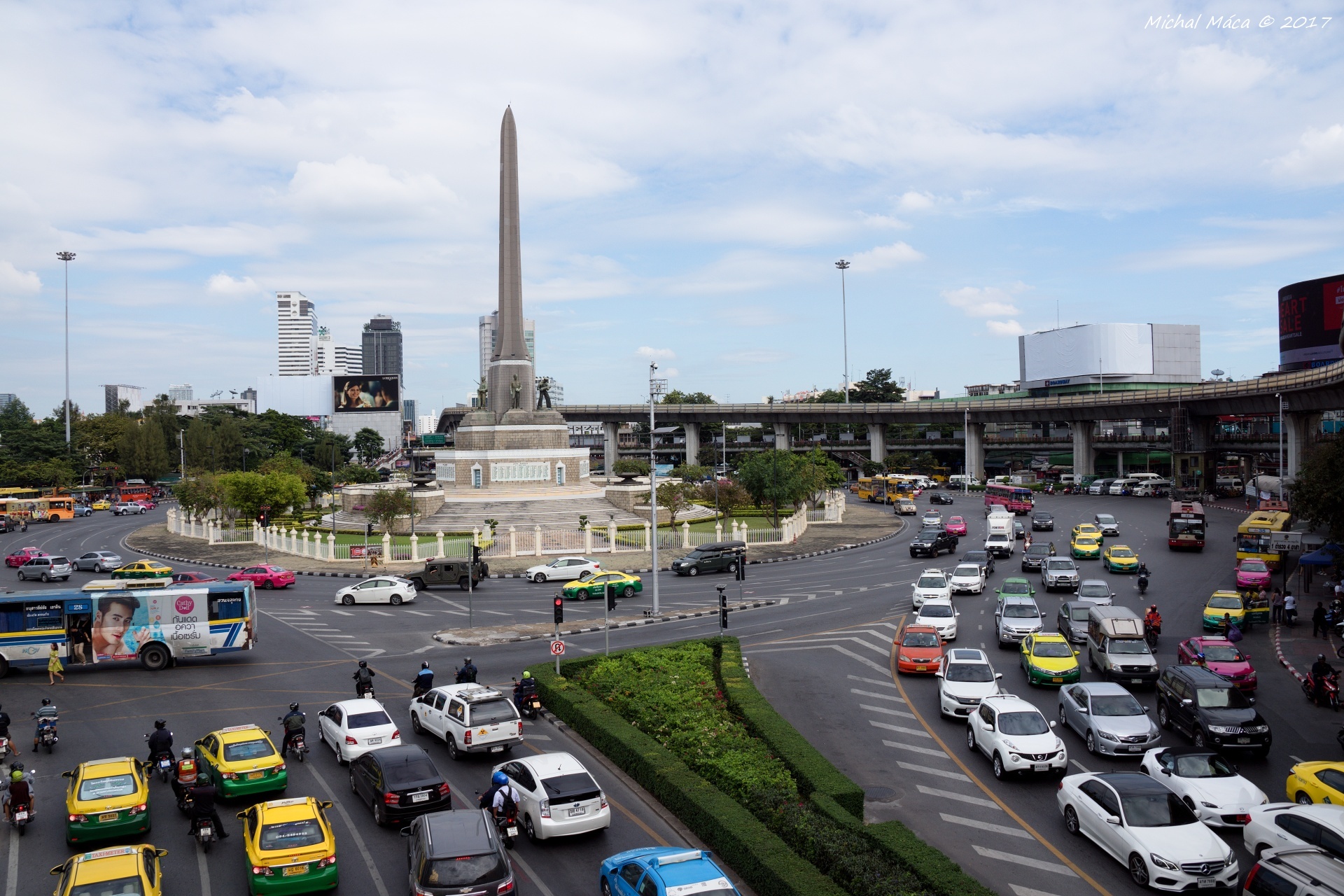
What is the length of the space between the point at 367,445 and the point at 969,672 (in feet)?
486

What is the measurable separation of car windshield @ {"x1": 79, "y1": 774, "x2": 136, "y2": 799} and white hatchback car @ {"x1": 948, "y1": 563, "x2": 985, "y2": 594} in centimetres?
2989

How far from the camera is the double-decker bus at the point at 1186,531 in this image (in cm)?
4865

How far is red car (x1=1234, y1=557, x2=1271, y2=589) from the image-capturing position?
117ft

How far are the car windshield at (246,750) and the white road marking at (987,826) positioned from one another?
39.6 ft

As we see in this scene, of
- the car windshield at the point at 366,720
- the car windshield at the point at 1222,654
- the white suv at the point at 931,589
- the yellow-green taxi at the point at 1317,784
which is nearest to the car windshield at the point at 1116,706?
the yellow-green taxi at the point at 1317,784

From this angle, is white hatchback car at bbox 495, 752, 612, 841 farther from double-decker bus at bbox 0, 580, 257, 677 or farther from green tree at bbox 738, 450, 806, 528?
green tree at bbox 738, 450, 806, 528

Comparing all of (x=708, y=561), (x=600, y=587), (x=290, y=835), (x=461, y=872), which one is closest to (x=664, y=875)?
(x=461, y=872)

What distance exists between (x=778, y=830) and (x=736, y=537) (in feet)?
139

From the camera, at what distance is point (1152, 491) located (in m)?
84.7

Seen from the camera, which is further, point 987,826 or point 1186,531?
point 1186,531

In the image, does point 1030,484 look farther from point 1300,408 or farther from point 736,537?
point 736,537

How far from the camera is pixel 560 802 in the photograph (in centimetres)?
1512

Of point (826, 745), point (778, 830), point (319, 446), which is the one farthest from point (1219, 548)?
point (319, 446)

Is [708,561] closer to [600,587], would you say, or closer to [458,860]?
[600,587]
